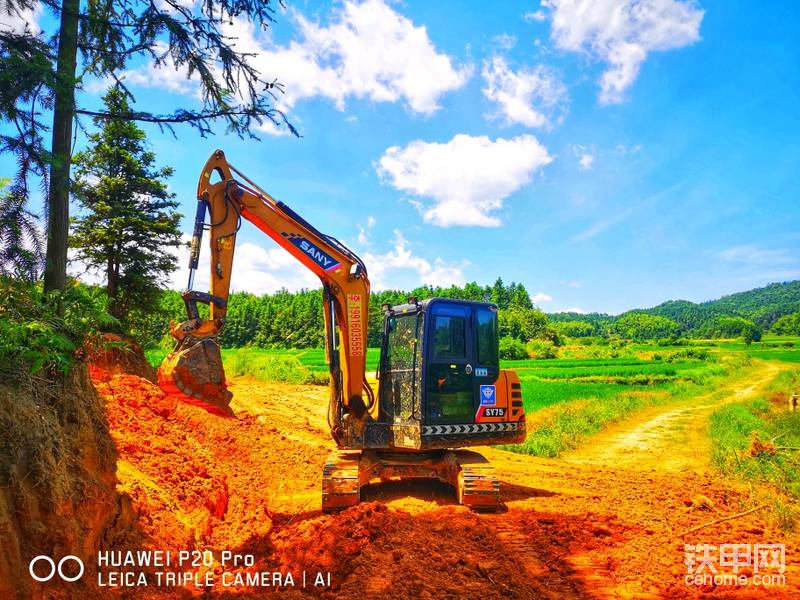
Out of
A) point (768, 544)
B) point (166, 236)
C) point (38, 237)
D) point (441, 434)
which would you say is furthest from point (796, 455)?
point (166, 236)

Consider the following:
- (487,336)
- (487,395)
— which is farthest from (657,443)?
(487,336)

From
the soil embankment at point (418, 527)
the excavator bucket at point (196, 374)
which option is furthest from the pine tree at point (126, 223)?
the excavator bucket at point (196, 374)

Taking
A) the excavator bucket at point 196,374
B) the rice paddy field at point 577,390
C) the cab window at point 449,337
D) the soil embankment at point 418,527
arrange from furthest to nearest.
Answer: the rice paddy field at point 577,390 → the cab window at point 449,337 → the excavator bucket at point 196,374 → the soil embankment at point 418,527

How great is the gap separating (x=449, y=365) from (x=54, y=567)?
5.08 m

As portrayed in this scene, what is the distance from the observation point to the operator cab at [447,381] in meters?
7.11

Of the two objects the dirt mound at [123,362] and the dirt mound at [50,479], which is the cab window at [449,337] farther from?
the dirt mound at [123,362]

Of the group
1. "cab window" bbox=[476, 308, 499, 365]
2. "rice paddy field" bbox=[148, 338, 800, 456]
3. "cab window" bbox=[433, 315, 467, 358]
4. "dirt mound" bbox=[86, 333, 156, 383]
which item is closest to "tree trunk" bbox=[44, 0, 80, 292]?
"cab window" bbox=[433, 315, 467, 358]

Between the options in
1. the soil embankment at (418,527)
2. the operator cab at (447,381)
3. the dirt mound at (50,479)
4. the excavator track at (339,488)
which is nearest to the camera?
the dirt mound at (50,479)

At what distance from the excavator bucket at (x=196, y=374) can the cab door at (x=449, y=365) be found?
2.92 metres

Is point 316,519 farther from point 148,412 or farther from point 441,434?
point 148,412

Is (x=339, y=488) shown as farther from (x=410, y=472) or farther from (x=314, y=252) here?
(x=314, y=252)

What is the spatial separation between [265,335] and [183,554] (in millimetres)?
71668

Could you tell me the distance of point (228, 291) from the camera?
633cm

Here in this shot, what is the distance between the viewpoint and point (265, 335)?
7406cm
